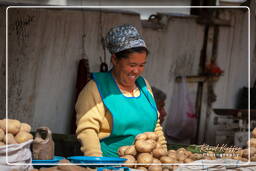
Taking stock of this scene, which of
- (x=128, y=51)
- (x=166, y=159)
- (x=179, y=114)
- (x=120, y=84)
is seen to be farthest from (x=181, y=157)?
(x=179, y=114)

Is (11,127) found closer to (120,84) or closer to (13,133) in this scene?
(13,133)

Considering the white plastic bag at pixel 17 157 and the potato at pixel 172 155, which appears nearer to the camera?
the white plastic bag at pixel 17 157

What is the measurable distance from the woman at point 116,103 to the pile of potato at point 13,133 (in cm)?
58

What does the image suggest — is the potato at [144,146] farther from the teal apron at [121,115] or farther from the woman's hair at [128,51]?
the woman's hair at [128,51]

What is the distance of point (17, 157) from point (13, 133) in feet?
0.69

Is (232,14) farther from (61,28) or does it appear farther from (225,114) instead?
(61,28)

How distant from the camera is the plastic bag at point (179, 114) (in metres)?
7.14

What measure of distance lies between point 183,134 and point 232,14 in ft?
5.73

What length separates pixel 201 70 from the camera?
291 inches

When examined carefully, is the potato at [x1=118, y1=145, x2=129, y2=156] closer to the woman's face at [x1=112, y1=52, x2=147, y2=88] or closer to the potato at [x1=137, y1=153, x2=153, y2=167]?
the potato at [x1=137, y1=153, x2=153, y2=167]

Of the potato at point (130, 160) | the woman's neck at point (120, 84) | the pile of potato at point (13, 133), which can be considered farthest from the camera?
the woman's neck at point (120, 84)

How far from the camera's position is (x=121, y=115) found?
386 cm

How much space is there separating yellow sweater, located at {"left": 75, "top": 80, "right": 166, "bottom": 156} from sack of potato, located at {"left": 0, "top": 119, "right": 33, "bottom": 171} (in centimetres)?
54

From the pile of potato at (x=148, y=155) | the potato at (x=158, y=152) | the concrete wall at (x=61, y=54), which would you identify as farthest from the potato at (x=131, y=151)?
the concrete wall at (x=61, y=54)
